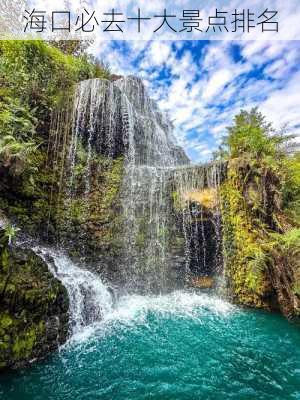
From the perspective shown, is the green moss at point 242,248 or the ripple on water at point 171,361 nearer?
the ripple on water at point 171,361

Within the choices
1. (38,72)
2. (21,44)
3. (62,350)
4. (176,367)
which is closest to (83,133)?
(38,72)

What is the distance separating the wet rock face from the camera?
13.7 ft

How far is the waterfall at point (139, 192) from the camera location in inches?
326

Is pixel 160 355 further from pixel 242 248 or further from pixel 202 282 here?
pixel 242 248

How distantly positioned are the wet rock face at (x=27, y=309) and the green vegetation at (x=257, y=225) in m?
4.72

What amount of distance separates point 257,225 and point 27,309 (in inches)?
248

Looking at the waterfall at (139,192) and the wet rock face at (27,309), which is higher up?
the waterfall at (139,192)

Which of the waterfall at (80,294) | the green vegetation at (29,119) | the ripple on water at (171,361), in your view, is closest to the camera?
the ripple on water at (171,361)

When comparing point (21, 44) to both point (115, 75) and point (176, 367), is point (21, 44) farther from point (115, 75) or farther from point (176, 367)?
point (176, 367)

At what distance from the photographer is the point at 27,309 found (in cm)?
455

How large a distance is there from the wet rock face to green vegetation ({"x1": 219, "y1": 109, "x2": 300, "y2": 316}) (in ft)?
15.5

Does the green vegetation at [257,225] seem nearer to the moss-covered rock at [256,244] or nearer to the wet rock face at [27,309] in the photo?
the moss-covered rock at [256,244]

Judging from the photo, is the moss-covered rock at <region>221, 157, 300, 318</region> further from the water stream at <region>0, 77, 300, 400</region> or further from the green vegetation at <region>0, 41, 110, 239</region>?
the green vegetation at <region>0, 41, 110, 239</region>

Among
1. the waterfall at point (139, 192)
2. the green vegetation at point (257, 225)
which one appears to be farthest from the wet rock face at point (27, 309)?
the green vegetation at point (257, 225)
